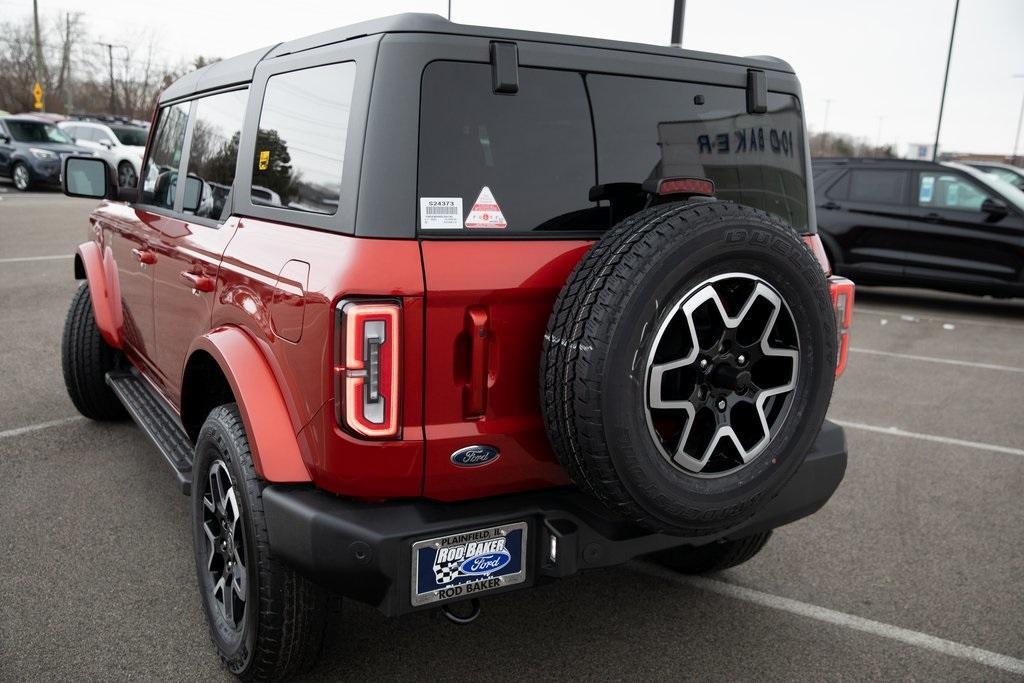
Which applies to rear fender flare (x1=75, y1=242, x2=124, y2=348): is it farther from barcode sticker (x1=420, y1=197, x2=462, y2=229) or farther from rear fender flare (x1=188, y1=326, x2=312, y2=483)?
barcode sticker (x1=420, y1=197, x2=462, y2=229)

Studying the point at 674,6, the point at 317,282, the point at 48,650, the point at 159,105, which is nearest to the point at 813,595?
the point at 317,282

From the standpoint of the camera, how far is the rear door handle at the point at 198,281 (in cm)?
281

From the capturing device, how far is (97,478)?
13.5ft

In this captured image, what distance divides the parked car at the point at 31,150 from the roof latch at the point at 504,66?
65.0 feet

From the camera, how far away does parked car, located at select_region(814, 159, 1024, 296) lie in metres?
9.63

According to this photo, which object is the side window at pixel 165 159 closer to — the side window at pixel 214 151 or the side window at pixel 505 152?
the side window at pixel 214 151

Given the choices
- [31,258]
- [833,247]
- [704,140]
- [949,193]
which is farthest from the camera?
[833,247]

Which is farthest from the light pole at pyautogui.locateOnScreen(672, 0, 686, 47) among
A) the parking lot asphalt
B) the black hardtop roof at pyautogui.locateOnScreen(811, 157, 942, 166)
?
the parking lot asphalt

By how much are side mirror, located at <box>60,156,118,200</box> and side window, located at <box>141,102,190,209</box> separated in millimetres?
191

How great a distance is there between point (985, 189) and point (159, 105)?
908 centimetres

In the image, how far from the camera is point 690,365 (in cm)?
223

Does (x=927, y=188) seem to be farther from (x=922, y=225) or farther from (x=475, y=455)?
(x=475, y=455)

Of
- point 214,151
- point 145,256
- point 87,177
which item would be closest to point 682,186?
point 214,151

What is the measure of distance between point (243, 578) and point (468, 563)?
2.52 feet
